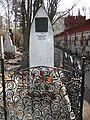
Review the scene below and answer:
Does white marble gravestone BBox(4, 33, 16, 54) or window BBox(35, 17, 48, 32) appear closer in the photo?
window BBox(35, 17, 48, 32)

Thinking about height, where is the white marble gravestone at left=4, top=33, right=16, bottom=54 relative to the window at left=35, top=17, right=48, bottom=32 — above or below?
below

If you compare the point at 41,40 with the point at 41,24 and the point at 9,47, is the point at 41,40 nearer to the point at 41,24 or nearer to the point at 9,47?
the point at 41,24

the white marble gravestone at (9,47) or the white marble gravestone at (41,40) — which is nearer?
the white marble gravestone at (41,40)

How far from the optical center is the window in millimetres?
6039

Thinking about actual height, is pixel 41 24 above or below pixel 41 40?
above

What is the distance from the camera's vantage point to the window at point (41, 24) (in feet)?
19.8

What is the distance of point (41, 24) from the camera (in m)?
6.07

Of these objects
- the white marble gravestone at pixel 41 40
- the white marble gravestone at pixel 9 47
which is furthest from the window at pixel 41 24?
the white marble gravestone at pixel 9 47

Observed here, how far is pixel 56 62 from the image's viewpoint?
11.3 metres

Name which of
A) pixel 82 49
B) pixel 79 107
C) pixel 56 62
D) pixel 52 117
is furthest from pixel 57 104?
pixel 82 49

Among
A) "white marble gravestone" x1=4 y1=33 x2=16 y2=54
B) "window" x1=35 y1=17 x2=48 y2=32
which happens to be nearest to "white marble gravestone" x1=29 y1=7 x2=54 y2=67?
"window" x1=35 y1=17 x2=48 y2=32

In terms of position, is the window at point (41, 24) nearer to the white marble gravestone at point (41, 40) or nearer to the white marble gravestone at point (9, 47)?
the white marble gravestone at point (41, 40)

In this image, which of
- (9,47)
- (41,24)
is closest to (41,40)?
(41,24)

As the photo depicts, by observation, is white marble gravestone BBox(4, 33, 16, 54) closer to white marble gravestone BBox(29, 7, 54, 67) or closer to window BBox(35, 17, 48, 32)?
white marble gravestone BBox(29, 7, 54, 67)
